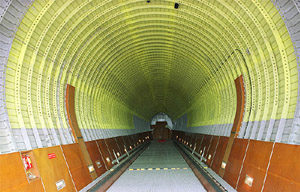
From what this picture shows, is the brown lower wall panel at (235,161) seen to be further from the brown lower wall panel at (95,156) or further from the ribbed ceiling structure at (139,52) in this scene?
the brown lower wall panel at (95,156)

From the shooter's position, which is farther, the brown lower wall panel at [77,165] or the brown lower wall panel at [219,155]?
the brown lower wall panel at [219,155]

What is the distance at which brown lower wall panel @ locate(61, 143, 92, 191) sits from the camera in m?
9.63

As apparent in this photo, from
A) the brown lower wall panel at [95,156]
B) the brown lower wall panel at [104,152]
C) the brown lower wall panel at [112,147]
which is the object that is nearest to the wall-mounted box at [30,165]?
the brown lower wall panel at [95,156]

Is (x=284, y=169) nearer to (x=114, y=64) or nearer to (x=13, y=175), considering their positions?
(x=13, y=175)

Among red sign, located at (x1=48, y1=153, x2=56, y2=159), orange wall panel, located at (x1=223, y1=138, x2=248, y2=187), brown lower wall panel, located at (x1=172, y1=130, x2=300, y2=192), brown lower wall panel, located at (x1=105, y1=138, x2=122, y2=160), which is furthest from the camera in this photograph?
brown lower wall panel, located at (x1=105, y1=138, x2=122, y2=160)

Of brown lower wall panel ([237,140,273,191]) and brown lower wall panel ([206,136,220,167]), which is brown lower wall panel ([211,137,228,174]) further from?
brown lower wall panel ([237,140,273,191])

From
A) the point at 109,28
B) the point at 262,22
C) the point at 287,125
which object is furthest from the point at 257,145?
the point at 109,28

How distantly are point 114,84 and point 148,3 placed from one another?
10182mm

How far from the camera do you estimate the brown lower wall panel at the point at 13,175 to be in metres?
6.10

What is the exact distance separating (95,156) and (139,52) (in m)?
9.00

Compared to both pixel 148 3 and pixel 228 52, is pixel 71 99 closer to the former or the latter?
pixel 148 3

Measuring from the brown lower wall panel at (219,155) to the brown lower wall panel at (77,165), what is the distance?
277 inches

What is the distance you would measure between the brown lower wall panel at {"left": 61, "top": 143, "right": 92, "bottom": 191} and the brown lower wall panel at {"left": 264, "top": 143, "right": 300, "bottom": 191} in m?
7.43

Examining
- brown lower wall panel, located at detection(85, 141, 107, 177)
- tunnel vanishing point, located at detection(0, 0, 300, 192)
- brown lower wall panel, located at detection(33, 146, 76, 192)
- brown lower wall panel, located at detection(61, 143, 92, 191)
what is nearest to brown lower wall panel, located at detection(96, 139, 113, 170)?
tunnel vanishing point, located at detection(0, 0, 300, 192)
